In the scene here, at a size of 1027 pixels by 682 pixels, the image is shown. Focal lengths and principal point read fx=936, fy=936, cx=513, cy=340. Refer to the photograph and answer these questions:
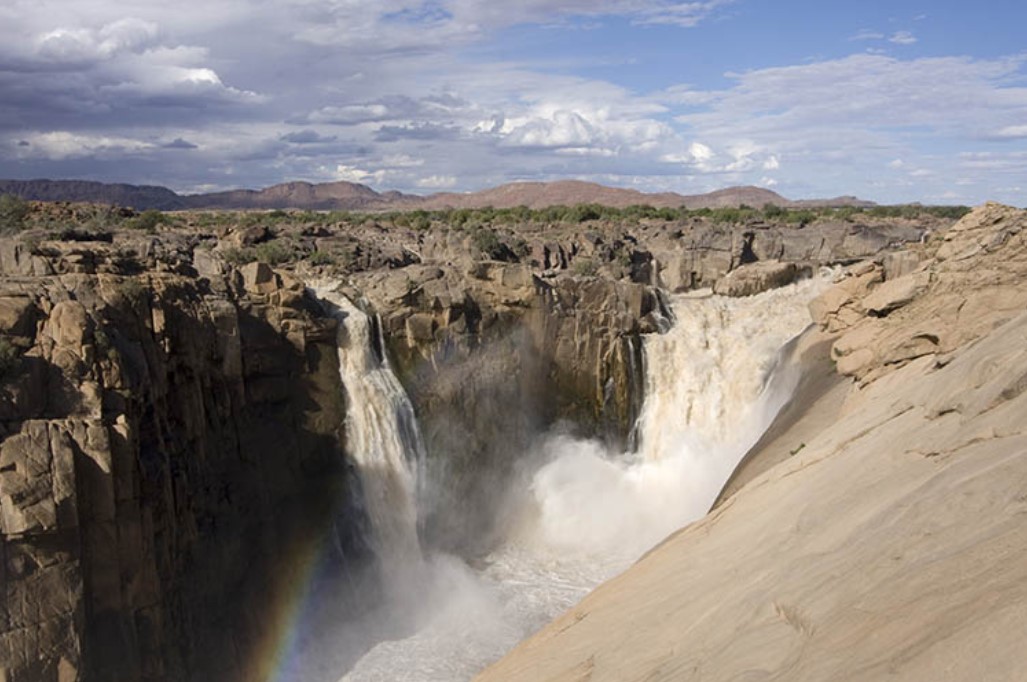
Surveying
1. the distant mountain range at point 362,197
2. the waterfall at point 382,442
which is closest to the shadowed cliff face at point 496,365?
the waterfall at point 382,442

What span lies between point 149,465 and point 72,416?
183 centimetres

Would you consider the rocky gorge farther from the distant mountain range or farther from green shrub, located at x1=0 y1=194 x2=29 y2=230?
the distant mountain range

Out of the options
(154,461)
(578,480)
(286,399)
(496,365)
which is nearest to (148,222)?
(496,365)

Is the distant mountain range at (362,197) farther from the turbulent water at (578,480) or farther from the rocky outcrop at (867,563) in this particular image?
the rocky outcrop at (867,563)

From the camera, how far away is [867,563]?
194 inches

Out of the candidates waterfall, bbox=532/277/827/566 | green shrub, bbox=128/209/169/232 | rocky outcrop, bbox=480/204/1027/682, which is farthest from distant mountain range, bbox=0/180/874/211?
rocky outcrop, bbox=480/204/1027/682

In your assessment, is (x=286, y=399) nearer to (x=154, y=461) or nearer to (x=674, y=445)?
(x=154, y=461)

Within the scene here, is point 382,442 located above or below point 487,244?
below

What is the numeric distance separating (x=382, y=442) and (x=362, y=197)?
10620cm

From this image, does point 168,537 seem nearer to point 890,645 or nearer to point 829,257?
point 890,645

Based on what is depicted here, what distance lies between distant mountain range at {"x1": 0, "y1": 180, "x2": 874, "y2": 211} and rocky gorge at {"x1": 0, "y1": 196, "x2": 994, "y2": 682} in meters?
72.1

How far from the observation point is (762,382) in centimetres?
2583

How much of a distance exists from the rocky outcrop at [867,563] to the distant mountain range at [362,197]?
90.9m

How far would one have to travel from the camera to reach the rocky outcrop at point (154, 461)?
12.6 metres
